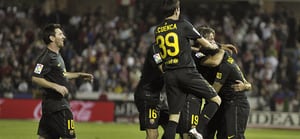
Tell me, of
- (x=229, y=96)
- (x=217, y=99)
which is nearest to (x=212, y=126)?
(x=229, y=96)

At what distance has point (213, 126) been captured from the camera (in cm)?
1287

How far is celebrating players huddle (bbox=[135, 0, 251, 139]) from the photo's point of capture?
11.7 meters

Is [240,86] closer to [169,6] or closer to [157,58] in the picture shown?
[157,58]

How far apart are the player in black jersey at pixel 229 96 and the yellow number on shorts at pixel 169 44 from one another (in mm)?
945

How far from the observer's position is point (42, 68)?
11.8 meters

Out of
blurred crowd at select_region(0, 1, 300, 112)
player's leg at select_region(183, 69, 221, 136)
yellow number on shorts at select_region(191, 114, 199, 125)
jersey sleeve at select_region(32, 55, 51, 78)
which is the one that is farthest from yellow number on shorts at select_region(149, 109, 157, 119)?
blurred crowd at select_region(0, 1, 300, 112)

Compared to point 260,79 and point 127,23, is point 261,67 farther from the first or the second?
point 127,23

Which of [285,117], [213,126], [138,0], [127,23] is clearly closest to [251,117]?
[285,117]

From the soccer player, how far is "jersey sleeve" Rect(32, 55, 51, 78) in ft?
5.43

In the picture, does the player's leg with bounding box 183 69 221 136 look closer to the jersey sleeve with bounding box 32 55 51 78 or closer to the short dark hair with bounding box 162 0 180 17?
the short dark hair with bounding box 162 0 180 17

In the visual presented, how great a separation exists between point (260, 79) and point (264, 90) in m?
0.91

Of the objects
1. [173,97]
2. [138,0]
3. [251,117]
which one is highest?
[138,0]

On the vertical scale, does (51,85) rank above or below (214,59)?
below

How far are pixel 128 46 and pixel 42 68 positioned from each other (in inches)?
755
